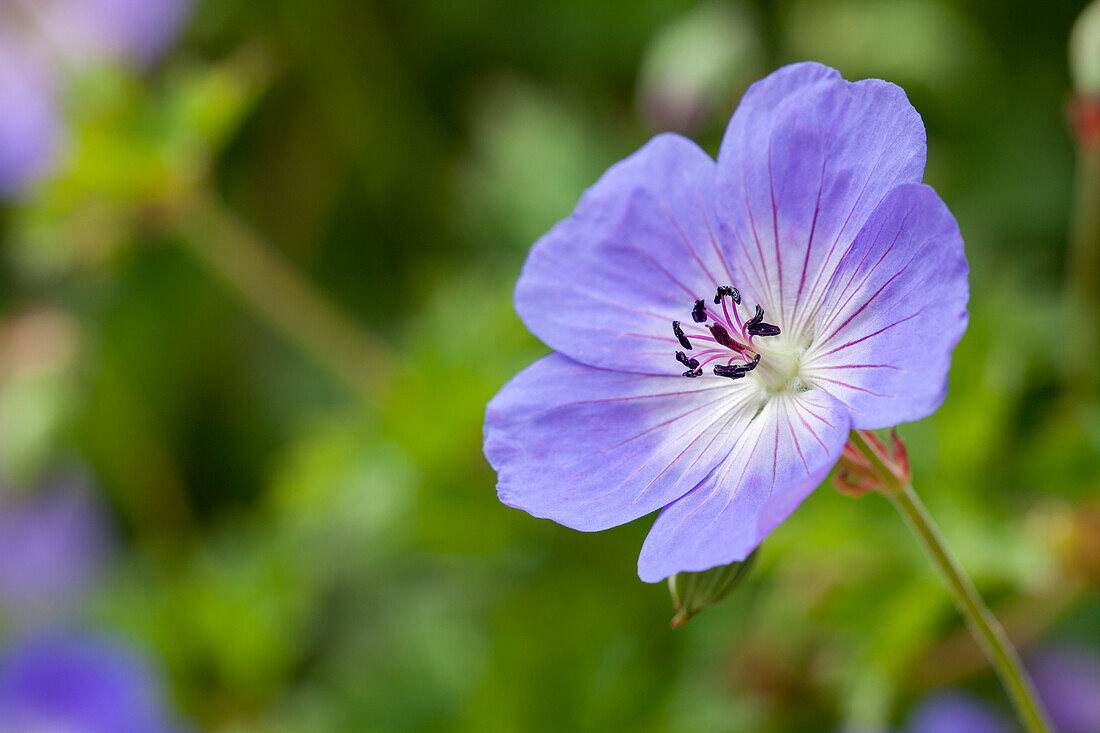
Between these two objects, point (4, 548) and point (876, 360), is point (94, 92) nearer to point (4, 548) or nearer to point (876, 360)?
point (4, 548)

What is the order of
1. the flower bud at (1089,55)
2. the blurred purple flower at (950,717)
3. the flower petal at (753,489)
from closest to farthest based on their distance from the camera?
the flower petal at (753,489) < the flower bud at (1089,55) < the blurred purple flower at (950,717)

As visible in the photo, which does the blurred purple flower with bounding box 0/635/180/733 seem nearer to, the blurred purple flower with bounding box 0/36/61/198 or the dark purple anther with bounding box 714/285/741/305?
the blurred purple flower with bounding box 0/36/61/198

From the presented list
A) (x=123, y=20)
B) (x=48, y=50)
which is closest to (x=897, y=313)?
(x=48, y=50)

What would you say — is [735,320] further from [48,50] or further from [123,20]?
[123,20]

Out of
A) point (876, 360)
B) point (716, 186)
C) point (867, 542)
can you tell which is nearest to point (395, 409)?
point (867, 542)

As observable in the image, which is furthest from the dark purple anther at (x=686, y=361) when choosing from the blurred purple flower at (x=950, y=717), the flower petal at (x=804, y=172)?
the blurred purple flower at (x=950, y=717)

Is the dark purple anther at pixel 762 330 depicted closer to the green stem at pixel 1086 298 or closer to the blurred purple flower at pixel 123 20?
the green stem at pixel 1086 298
